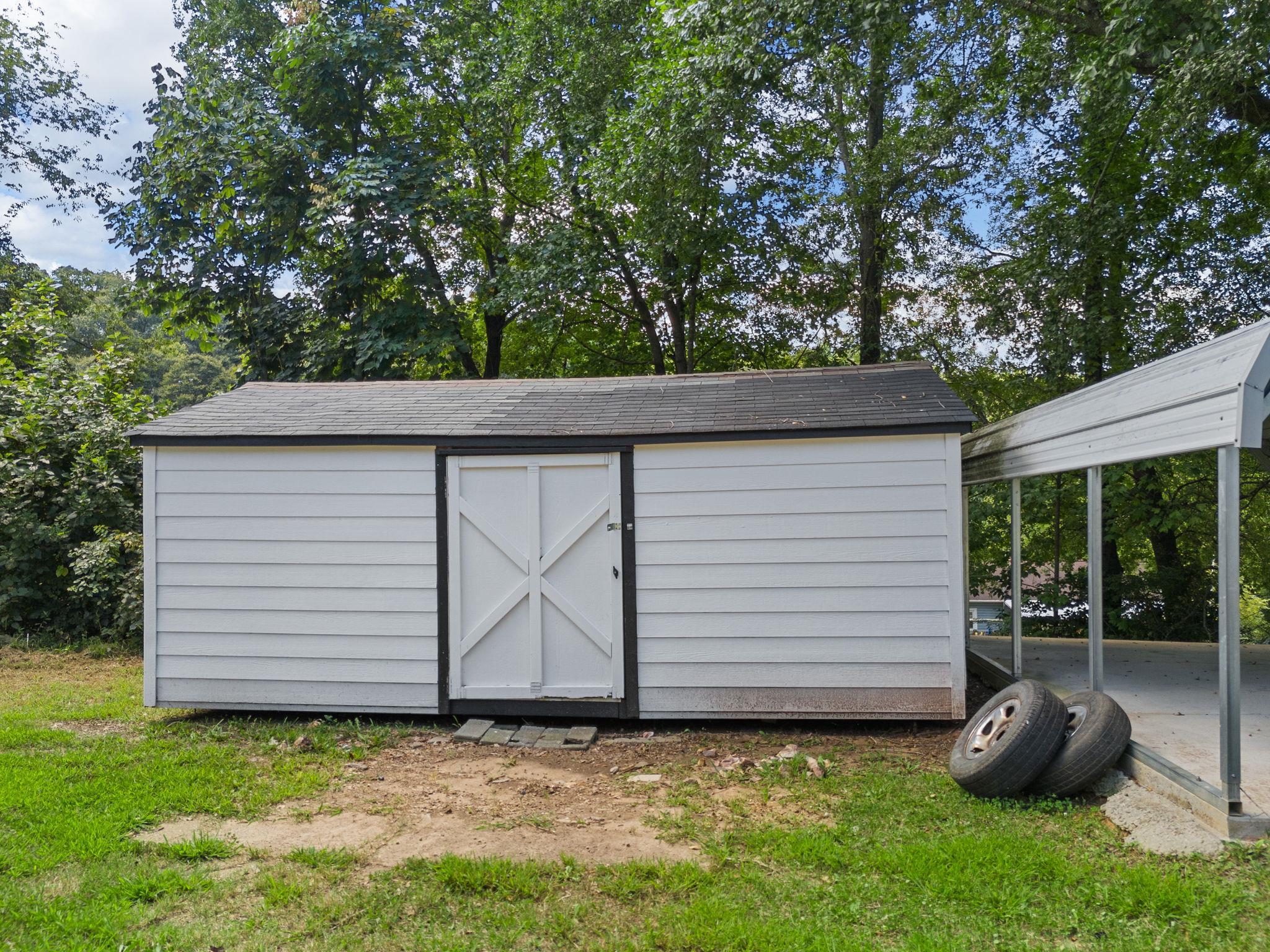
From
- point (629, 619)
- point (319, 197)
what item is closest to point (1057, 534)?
point (629, 619)

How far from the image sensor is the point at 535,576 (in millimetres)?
5926

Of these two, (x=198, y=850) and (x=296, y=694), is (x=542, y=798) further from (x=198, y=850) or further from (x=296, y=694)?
(x=296, y=694)

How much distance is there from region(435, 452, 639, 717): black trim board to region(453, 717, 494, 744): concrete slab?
0.14 metres

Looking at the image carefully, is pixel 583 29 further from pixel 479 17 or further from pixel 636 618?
pixel 636 618

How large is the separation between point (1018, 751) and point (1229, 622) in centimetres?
111

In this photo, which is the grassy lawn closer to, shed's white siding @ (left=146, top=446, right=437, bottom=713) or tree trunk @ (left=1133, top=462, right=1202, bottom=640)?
shed's white siding @ (left=146, top=446, right=437, bottom=713)

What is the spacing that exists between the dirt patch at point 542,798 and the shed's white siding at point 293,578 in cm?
83

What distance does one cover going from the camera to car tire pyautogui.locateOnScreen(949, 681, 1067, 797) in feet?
13.1

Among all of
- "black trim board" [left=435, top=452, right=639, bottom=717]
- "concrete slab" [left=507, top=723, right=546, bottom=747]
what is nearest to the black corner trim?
"black trim board" [left=435, top=452, right=639, bottom=717]

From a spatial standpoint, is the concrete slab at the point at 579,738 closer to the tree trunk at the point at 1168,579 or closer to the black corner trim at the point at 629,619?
the black corner trim at the point at 629,619

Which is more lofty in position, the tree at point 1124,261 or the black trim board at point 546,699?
the tree at point 1124,261

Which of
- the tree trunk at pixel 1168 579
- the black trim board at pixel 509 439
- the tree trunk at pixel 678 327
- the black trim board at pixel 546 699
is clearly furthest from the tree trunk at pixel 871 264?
the black trim board at pixel 546 699

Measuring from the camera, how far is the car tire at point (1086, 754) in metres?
3.97

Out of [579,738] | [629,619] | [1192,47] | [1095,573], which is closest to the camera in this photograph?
[1095,573]
